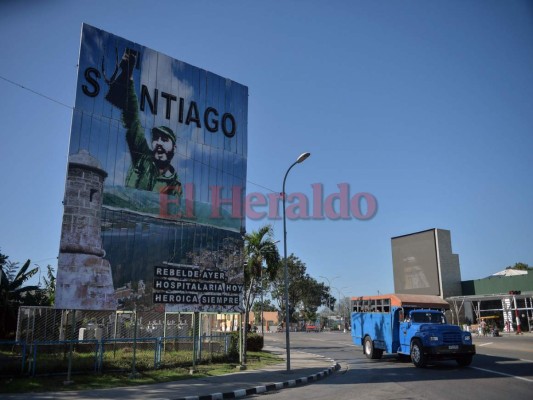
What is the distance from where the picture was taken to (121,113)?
18.9m

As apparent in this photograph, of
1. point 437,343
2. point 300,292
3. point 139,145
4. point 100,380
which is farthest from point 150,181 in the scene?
point 300,292

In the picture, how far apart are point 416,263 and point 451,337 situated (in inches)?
2086

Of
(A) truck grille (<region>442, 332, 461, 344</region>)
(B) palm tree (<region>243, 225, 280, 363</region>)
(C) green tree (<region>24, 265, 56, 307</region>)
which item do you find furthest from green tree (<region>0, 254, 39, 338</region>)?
(A) truck grille (<region>442, 332, 461, 344</region>)

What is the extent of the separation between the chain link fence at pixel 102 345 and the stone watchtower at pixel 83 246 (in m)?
0.80

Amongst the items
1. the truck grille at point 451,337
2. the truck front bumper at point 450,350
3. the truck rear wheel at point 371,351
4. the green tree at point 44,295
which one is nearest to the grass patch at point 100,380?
the truck front bumper at point 450,350

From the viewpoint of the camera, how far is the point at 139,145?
63.7 feet

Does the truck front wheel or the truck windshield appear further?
the truck windshield

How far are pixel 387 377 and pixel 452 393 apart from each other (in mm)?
4288

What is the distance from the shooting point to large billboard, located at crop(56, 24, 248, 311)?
17.2 m

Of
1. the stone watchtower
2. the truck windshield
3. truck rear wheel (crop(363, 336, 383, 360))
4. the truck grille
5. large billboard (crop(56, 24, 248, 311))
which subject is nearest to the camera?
the stone watchtower

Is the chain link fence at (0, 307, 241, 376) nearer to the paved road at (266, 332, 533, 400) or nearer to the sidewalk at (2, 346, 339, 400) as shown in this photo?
the sidewalk at (2, 346, 339, 400)

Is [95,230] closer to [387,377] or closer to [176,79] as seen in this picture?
[176,79]

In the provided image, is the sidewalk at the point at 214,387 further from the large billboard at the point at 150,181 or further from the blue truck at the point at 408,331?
the large billboard at the point at 150,181

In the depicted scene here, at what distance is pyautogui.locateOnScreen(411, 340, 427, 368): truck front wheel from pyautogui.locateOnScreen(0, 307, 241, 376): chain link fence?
8.79m
